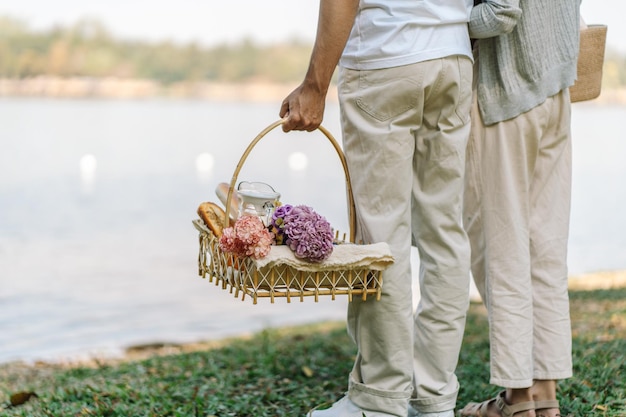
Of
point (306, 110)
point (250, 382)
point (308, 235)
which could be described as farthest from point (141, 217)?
point (308, 235)

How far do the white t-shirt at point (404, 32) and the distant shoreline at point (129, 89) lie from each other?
2942 centimetres

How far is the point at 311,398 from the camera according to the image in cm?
287

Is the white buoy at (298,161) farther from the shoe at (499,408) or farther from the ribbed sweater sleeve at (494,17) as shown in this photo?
the ribbed sweater sleeve at (494,17)

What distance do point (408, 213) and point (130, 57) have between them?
105 feet

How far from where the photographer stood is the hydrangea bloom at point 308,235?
2.00 metres

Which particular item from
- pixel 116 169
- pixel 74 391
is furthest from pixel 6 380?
pixel 116 169

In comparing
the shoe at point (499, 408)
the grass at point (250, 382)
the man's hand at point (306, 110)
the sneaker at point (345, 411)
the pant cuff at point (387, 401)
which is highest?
the man's hand at point (306, 110)

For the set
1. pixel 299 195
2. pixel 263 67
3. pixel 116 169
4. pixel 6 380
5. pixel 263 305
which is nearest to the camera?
pixel 6 380

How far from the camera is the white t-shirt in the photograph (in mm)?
2066

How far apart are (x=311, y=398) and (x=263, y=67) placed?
30245mm

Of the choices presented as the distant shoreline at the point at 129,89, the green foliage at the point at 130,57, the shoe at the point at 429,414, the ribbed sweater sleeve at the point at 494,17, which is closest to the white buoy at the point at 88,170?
the green foliage at the point at 130,57

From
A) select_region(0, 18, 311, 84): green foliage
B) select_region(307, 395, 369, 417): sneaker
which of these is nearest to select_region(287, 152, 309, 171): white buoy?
select_region(0, 18, 311, 84): green foliage

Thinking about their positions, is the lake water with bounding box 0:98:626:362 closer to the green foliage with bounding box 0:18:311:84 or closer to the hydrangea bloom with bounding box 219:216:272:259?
the green foliage with bounding box 0:18:311:84

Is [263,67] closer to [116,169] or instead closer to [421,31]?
[116,169]
